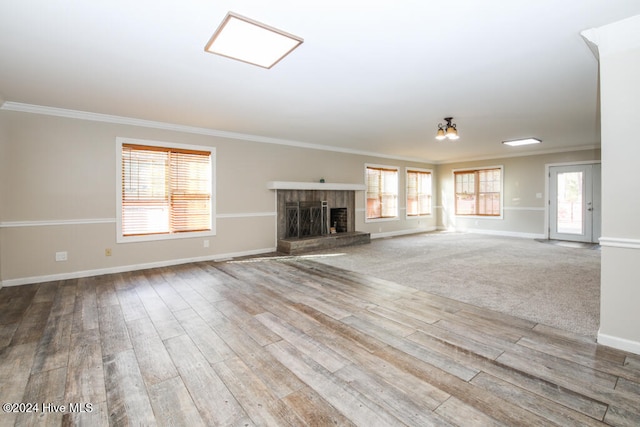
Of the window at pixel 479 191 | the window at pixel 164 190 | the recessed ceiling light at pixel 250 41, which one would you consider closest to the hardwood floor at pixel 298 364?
the window at pixel 164 190

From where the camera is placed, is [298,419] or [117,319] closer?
[298,419]

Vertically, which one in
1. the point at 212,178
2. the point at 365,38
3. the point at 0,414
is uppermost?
the point at 365,38

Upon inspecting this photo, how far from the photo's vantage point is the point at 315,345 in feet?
7.78

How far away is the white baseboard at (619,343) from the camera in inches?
88.0

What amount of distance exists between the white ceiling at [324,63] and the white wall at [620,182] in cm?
20

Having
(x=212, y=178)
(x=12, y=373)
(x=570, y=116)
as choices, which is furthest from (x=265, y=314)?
(x=570, y=116)

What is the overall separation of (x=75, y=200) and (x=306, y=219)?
4110mm

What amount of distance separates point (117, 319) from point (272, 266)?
2.43 m

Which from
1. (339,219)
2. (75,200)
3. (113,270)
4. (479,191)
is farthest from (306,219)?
(479,191)

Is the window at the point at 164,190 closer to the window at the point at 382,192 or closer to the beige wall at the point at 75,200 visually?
the beige wall at the point at 75,200

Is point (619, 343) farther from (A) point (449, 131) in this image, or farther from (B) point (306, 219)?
(B) point (306, 219)

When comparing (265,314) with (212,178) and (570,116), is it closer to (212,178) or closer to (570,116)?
(212,178)

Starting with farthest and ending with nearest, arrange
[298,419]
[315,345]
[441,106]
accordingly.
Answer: [441,106]
[315,345]
[298,419]

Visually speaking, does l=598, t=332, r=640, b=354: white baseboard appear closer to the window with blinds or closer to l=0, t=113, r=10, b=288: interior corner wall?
the window with blinds
